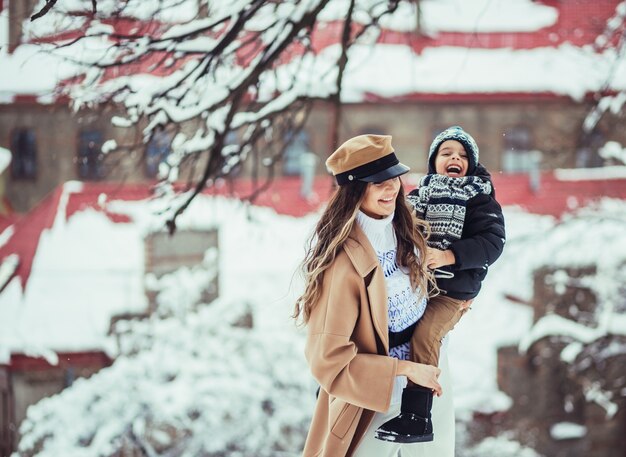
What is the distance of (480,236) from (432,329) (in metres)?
0.31

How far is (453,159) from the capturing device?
7.45 feet

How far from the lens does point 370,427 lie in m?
2.22

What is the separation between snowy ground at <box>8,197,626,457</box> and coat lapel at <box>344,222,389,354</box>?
A: 5.90 meters

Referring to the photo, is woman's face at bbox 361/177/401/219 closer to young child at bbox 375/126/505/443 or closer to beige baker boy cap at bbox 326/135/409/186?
beige baker boy cap at bbox 326/135/409/186

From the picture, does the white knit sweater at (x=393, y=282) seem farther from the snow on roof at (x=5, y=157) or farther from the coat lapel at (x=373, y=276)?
the snow on roof at (x=5, y=157)

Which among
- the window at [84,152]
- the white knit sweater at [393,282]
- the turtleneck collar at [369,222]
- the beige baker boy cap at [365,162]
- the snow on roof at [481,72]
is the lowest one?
the white knit sweater at [393,282]

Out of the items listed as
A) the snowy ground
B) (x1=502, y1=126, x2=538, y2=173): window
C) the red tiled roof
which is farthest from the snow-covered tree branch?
(x1=502, y1=126, x2=538, y2=173): window

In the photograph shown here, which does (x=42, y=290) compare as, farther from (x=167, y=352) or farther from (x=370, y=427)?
(x=370, y=427)

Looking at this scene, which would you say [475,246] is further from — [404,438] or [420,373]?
[404,438]

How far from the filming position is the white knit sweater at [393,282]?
2143 mm

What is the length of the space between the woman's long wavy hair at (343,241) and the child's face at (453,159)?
0.66 ft

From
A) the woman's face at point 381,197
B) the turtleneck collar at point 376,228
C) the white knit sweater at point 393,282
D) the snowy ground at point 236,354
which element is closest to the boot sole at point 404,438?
the white knit sweater at point 393,282

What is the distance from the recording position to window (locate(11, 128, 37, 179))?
891 cm

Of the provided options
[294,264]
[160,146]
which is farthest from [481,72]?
[160,146]
